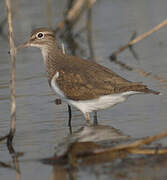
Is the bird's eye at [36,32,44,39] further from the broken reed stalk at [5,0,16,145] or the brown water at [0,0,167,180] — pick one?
the broken reed stalk at [5,0,16,145]

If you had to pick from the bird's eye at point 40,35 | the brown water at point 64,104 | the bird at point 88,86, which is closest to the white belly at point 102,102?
the bird at point 88,86

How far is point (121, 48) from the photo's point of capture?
46.6 feet

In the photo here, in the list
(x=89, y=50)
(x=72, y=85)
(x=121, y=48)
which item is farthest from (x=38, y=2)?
(x=72, y=85)

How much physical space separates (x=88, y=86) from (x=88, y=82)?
88 mm

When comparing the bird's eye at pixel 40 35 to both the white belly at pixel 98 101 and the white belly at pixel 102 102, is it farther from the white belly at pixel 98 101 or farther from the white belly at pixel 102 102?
the white belly at pixel 102 102

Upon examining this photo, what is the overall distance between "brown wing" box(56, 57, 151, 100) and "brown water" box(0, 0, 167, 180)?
0.67m

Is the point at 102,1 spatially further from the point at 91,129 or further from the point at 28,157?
the point at 28,157

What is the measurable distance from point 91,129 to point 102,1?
12515 millimetres

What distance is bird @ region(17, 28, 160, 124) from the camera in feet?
29.6

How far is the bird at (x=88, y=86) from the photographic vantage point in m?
9.02

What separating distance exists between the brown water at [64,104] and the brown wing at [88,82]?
2.19ft

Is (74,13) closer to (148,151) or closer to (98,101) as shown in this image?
(98,101)

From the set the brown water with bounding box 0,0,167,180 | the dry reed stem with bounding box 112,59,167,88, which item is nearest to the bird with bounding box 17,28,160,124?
the brown water with bounding box 0,0,167,180

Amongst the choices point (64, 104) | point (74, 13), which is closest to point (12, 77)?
point (64, 104)
